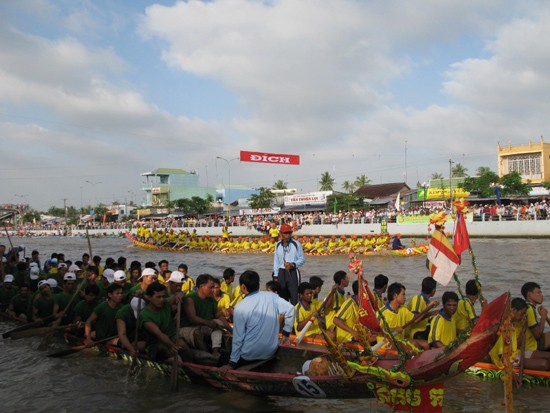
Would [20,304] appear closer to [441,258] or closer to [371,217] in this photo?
[441,258]

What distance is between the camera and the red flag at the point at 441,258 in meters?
5.07

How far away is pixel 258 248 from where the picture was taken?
27797 millimetres

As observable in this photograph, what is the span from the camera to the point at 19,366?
27.4 feet

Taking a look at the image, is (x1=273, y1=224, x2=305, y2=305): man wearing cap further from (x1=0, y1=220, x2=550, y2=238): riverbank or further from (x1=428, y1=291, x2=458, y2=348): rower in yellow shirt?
(x1=0, y1=220, x2=550, y2=238): riverbank

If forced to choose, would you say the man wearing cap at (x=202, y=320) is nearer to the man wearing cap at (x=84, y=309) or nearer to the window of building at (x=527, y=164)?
the man wearing cap at (x=84, y=309)

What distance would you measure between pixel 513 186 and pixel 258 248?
26615 millimetres

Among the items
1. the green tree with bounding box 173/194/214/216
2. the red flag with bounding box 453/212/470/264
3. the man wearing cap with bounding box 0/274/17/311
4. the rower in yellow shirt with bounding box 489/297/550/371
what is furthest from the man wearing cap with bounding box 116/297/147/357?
the green tree with bounding box 173/194/214/216

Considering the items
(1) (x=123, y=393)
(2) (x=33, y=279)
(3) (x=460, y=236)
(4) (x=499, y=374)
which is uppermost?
(3) (x=460, y=236)

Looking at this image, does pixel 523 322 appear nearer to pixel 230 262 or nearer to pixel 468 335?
pixel 468 335

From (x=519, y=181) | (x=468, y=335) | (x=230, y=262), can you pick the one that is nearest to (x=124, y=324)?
(x=468, y=335)

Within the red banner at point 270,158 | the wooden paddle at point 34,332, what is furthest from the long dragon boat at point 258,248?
the wooden paddle at point 34,332

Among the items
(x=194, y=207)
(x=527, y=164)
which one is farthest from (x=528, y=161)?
(x=194, y=207)

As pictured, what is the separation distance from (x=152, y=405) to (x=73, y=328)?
9.92ft

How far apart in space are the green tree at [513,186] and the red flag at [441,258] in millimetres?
41162
